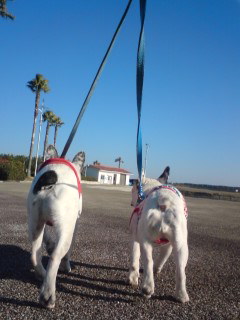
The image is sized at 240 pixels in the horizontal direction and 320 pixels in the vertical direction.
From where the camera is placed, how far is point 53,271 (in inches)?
133

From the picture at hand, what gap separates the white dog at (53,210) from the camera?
134 inches

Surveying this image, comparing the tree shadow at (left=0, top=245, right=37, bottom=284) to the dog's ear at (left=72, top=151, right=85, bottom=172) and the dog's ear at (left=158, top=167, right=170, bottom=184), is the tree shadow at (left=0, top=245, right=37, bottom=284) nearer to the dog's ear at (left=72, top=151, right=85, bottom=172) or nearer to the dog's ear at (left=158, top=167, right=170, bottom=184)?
the dog's ear at (left=72, top=151, right=85, bottom=172)

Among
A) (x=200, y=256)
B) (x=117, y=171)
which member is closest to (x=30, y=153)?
(x=117, y=171)

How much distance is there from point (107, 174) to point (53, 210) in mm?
79392

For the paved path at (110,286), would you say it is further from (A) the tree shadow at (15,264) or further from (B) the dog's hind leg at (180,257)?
(B) the dog's hind leg at (180,257)

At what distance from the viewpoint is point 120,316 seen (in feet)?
11.4

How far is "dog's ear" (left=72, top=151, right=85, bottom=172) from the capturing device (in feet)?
15.0

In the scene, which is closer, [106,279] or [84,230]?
[106,279]

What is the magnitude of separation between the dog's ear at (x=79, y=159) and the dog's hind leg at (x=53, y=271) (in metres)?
1.20

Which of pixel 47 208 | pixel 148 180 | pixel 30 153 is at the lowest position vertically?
pixel 47 208

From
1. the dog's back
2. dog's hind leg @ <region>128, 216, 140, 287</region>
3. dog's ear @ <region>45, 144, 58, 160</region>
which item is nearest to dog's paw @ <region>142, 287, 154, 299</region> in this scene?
dog's hind leg @ <region>128, 216, 140, 287</region>

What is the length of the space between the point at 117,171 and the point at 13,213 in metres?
74.0

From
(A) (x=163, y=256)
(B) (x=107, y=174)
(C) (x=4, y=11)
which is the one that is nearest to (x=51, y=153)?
(A) (x=163, y=256)

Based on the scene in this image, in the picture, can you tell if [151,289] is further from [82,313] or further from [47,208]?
[47,208]
